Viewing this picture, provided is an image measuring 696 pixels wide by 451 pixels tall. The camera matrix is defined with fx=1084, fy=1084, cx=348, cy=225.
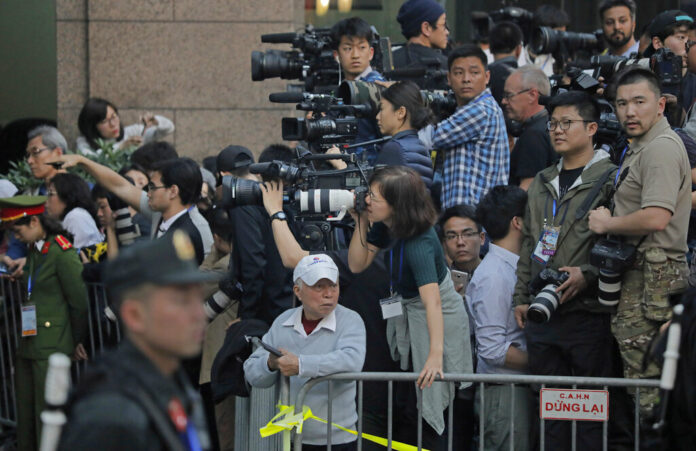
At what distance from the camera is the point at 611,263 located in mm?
5375

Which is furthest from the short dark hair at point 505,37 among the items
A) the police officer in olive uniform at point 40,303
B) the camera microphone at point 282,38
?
the police officer in olive uniform at point 40,303

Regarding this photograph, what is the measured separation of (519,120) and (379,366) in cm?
216

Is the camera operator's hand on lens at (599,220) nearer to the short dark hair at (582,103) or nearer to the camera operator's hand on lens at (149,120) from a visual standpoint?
the short dark hair at (582,103)

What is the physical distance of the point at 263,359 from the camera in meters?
5.47

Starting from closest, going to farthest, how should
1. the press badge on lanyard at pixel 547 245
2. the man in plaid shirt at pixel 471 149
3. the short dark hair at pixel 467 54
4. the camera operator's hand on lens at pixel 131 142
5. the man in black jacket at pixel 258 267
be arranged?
the press badge on lanyard at pixel 547 245, the man in black jacket at pixel 258 267, the man in plaid shirt at pixel 471 149, the short dark hair at pixel 467 54, the camera operator's hand on lens at pixel 131 142

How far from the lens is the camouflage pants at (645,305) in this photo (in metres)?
5.34

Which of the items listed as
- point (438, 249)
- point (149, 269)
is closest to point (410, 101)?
point (438, 249)

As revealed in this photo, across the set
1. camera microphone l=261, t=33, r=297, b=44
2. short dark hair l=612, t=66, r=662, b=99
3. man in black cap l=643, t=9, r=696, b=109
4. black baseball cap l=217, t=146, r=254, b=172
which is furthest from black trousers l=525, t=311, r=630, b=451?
camera microphone l=261, t=33, r=297, b=44

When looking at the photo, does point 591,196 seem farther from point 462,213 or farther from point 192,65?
point 192,65

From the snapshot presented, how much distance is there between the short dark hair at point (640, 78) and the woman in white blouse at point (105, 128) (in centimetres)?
508

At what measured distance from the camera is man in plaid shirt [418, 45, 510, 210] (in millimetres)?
7113

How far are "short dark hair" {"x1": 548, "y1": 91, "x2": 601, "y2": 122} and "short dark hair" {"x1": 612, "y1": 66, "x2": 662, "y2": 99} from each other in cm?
33

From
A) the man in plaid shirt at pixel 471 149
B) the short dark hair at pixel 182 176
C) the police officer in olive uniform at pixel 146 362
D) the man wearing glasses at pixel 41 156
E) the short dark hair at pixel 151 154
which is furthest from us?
the man wearing glasses at pixel 41 156

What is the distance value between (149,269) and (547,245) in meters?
3.46
